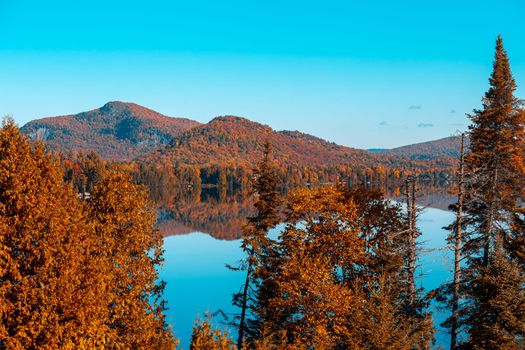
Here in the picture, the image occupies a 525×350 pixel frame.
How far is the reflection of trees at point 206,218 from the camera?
325ft

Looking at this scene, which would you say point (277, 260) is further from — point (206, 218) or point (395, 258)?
point (206, 218)

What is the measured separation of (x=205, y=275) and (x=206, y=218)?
58.3m

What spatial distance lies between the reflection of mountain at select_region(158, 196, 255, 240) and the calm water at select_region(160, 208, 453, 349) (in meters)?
7.76

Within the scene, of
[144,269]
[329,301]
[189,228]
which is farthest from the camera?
[189,228]

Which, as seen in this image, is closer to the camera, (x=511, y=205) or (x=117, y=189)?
(x=117, y=189)

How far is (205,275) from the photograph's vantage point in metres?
62.3

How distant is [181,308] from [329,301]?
2935cm

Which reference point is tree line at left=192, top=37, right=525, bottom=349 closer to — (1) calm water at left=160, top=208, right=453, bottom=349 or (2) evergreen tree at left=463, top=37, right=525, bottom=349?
(2) evergreen tree at left=463, top=37, right=525, bottom=349

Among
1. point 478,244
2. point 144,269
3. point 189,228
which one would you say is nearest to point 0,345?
point 144,269

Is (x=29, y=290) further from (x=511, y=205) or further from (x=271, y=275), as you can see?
(x=511, y=205)

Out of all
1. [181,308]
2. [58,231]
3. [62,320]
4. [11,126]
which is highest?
[11,126]

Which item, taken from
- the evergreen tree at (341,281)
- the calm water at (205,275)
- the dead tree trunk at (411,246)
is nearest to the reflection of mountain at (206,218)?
the calm water at (205,275)

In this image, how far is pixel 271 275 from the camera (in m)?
30.5

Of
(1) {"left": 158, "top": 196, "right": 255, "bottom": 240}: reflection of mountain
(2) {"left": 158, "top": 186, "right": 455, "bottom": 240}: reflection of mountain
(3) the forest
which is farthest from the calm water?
(1) {"left": 158, "top": 196, "right": 255, "bottom": 240}: reflection of mountain
